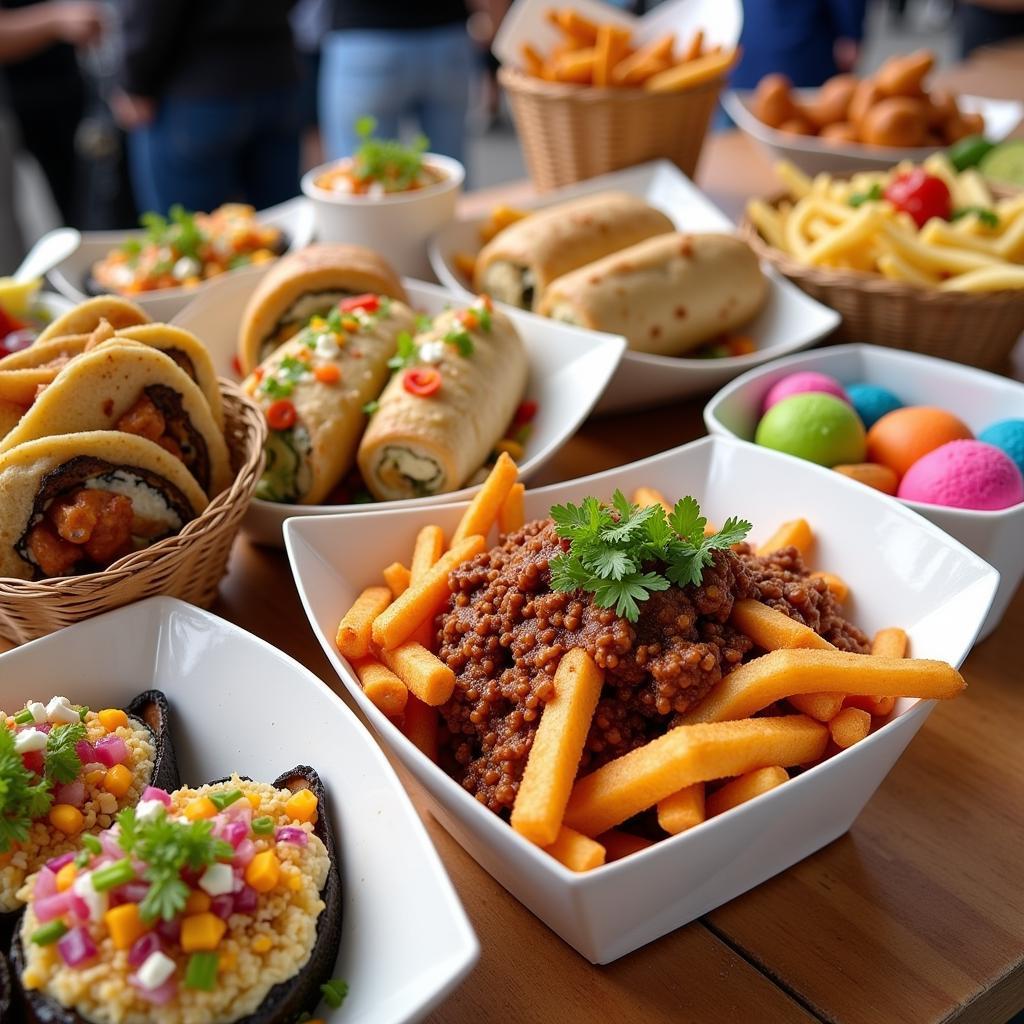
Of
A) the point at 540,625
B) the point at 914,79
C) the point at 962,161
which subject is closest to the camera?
the point at 540,625

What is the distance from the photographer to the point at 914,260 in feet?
7.50

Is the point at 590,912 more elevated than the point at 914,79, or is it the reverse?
the point at 914,79

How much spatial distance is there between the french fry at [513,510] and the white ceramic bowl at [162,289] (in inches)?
43.1

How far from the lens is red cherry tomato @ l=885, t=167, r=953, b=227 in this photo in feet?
8.31

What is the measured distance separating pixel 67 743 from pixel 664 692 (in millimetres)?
704

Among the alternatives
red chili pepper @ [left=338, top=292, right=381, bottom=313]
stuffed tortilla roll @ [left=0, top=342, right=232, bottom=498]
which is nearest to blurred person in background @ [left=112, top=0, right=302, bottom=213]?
red chili pepper @ [left=338, top=292, right=381, bottom=313]

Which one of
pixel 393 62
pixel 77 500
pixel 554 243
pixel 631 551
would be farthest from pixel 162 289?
pixel 393 62

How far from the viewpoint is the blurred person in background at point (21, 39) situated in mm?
4512

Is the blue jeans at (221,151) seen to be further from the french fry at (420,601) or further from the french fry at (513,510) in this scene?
the french fry at (420,601)

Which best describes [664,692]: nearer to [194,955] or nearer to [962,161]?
[194,955]

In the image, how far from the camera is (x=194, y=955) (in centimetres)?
95

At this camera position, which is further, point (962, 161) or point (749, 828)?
point (962, 161)

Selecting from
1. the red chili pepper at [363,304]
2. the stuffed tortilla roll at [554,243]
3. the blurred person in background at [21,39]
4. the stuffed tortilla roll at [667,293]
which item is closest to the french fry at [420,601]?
the red chili pepper at [363,304]

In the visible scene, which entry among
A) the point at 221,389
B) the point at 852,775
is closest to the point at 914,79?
the point at 221,389
